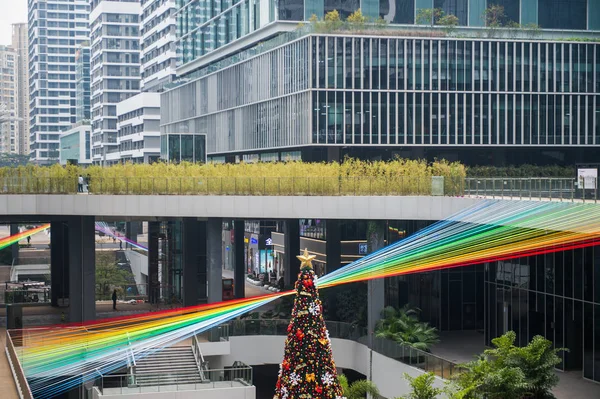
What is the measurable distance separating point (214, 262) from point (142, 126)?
279 feet

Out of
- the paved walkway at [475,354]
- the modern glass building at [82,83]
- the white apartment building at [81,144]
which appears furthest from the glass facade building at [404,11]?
the modern glass building at [82,83]

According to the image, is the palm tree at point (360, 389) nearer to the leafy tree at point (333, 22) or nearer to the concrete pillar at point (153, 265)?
the concrete pillar at point (153, 265)

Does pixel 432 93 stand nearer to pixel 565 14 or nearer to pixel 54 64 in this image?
pixel 565 14

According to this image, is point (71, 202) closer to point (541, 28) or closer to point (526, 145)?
point (526, 145)

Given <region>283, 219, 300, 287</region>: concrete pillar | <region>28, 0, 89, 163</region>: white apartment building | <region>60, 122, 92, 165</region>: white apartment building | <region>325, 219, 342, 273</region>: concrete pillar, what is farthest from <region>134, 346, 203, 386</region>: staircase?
<region>28, 0, 89, 163</region>: white apartment building

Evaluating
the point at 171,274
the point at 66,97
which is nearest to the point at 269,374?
the point at 171,274

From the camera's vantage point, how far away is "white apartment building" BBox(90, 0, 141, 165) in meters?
145

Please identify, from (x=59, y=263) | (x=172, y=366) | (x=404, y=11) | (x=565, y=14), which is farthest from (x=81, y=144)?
(x=172, y=366)

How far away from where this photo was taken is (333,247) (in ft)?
192

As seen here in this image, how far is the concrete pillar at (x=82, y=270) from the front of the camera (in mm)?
41844

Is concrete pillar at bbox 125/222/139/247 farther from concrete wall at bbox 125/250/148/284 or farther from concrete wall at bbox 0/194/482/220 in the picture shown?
concrete wall at bbox 0/194/482/220

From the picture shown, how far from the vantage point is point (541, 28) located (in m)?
67.6

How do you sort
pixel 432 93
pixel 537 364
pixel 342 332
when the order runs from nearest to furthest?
pixel 537 364, pixel 342 332, pixel 432 93

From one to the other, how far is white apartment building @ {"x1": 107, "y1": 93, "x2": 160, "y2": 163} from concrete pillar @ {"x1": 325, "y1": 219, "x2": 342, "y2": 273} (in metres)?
61.8
